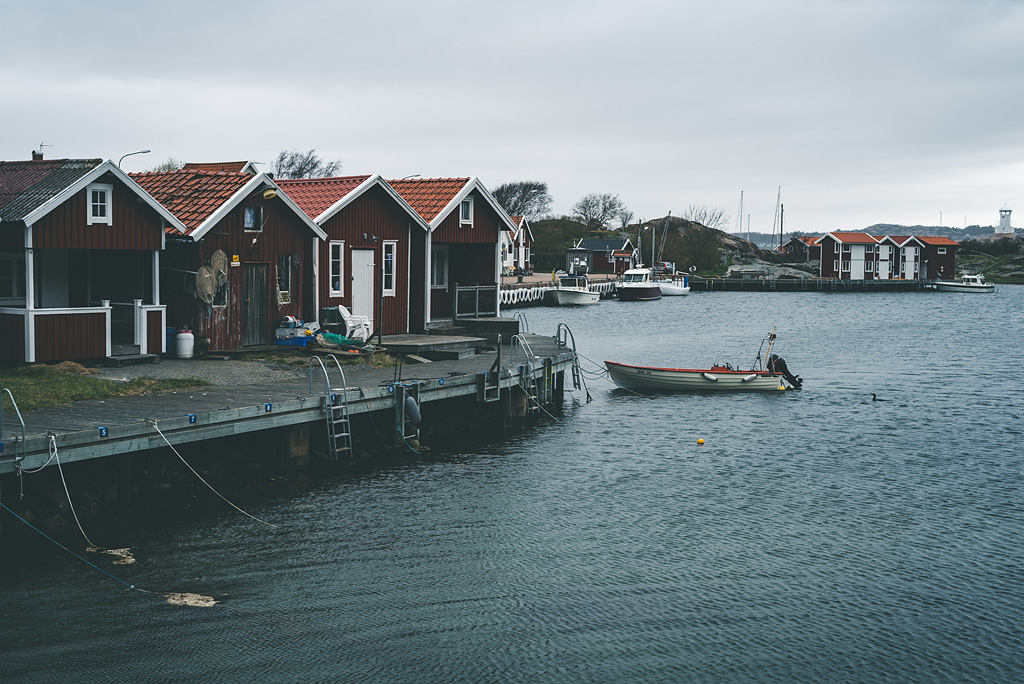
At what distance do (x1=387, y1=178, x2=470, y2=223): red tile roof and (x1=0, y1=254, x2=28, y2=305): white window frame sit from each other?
12905 millimetres

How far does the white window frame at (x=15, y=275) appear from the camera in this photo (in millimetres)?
23500

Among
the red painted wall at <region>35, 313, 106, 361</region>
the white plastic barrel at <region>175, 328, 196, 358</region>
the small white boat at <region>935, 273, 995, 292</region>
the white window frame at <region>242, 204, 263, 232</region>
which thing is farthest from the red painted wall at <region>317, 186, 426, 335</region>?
the small white boat at <region>935, 273, 995, 292</region>

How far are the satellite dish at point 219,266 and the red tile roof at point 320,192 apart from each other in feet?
12.5

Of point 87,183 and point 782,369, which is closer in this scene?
point 87,183

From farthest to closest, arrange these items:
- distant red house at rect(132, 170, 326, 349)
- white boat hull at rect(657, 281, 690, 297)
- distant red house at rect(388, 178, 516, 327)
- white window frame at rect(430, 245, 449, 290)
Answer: white boat hull at rect(657, 281, 690, 297) < white window frame at rect(430, 245, 449, 290) < distant red house at rect(388, 178, 516, 327) < distant red house at rect(132, 170, 326, 349)

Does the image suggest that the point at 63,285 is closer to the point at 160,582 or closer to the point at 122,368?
the point at 122,368

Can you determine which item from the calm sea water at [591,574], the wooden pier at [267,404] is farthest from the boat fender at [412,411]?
the calm sea water at [591,574]

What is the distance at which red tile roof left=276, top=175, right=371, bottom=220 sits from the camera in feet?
96.0

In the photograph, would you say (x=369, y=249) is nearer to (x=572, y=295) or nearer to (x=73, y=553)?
(x=73, y=553)

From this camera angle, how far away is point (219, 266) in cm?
2555

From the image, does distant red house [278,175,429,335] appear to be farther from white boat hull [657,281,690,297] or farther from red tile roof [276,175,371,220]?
white boat hull [657,281,690,297]

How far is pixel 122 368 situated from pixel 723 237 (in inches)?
6504

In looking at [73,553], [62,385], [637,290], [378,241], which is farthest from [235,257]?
[637,290]

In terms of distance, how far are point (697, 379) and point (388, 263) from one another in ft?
38.2
